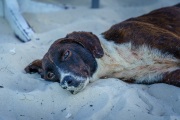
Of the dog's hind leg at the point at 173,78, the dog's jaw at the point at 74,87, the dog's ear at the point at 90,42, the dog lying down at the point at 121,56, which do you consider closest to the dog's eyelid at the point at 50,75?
the dog lying down at the point at 121,56

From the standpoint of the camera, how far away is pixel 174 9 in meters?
4.59

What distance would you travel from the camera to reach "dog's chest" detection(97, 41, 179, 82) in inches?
141

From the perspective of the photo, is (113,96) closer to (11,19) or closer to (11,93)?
(11,93)

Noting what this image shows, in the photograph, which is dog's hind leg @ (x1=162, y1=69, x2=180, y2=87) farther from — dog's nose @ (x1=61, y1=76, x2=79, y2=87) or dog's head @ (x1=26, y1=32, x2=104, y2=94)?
dog's nose @ (x1=61, y1=76, x2=79, y2=87)

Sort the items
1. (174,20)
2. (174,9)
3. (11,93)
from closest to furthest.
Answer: (11,93) → (174,20) → (174,9)

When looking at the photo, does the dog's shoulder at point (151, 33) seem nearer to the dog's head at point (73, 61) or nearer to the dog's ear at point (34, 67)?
the dog's head at point (73, 61)

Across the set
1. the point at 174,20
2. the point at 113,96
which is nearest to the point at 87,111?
the point at 113,96

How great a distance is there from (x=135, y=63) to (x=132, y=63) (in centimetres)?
3

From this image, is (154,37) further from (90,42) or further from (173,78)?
(90,42)

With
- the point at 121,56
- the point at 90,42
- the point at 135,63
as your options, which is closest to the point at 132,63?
the point at 135,63

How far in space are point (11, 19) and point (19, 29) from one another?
29cm

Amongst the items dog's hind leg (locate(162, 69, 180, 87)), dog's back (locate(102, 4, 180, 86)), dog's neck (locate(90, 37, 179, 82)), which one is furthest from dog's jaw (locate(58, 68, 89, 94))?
dog's hind leg (locate(162, 69, 180, 87))

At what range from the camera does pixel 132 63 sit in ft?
12.1

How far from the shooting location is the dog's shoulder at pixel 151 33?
3.53m
